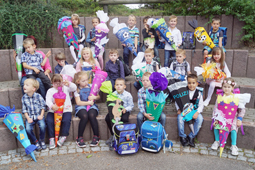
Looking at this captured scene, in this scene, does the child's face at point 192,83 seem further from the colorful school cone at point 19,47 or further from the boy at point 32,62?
the colorful school cone at point 19,47

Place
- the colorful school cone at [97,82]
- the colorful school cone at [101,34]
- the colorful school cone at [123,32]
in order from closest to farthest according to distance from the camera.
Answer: the colorful school cone at [97,82] < the colorful school cone at [101,34] < the colorful school cone at [123,32]

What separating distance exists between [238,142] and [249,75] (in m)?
2.24

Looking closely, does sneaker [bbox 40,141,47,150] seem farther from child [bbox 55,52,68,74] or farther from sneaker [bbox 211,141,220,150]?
sneaker [bbox 211,141,220,150]

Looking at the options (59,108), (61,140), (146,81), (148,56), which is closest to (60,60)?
(59,108)

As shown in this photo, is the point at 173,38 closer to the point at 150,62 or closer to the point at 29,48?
the point at 150,62

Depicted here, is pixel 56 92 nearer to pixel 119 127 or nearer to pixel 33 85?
pixel 33 85

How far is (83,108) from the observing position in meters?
3.91

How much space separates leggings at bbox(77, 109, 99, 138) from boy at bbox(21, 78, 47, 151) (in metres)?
0.57

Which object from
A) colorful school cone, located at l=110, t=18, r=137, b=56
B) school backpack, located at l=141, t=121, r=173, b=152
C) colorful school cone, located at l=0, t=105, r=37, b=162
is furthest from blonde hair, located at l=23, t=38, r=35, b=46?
school backpack, located at l=141, t=121, r=173, b=152

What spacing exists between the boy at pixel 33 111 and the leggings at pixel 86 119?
0.57m

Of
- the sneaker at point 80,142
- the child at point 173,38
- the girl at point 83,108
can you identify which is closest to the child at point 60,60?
the girl at point 83,108

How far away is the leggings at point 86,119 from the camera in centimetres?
380

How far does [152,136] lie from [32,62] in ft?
8.35

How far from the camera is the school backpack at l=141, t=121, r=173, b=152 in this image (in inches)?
137
